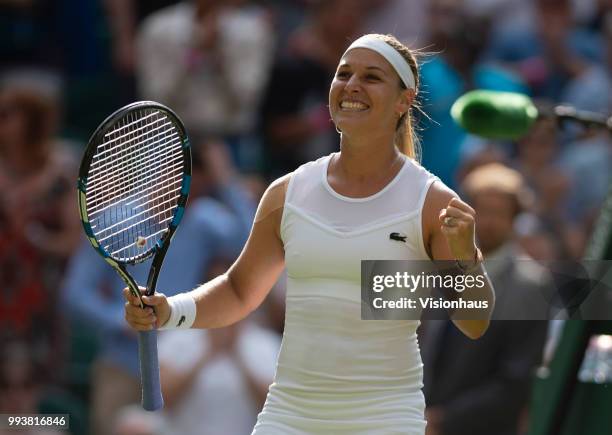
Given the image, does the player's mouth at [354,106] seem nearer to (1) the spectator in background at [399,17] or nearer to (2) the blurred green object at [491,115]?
(2) the blurred green object at [491,115]

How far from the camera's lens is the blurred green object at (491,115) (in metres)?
5.18

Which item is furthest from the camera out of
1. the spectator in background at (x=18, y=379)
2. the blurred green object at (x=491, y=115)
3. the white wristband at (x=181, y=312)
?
the spectator in background at (x=18, y=379)

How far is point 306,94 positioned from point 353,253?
5011 millimetres

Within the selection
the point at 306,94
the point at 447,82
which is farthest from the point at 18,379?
the point at 447,82

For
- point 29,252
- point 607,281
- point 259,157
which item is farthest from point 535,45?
point 607,281

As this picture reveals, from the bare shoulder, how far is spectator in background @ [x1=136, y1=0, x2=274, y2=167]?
4.43 m

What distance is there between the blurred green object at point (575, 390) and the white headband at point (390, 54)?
4.69ft

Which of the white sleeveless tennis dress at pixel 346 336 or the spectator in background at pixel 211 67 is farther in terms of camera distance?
the spectator in background at pixel 211 67

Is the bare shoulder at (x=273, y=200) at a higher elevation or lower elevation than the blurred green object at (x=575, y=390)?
higher

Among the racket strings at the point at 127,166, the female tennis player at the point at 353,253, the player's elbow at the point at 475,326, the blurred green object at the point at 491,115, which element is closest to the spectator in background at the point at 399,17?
the blurred green object at the point at 491,115

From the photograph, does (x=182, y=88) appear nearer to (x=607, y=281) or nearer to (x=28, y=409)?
(x=28, y=409)

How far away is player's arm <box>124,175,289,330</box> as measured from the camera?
4.48 metres

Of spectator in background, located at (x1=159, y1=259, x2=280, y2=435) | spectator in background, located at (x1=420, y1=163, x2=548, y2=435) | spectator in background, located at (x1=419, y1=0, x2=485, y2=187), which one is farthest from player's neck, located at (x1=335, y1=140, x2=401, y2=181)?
spectator in background, located at (x1=419, y1=0, x2=485, y2=187)

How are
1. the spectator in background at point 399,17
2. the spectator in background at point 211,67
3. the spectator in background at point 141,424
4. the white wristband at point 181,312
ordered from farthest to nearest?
1. the spectator in background at point 399,17
2. the spectator in background at point 211,67
3. the spectator in background at point 141,424
4. the white wristband at point 181,312
